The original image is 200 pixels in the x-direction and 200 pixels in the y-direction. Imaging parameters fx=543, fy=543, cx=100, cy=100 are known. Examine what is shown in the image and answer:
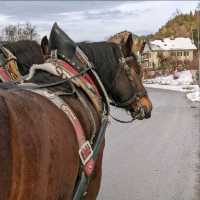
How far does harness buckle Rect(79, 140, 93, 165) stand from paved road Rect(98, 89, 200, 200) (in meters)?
3.24

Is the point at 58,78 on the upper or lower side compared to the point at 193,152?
upper

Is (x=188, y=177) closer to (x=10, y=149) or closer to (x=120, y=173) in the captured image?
(x=120, y=173)

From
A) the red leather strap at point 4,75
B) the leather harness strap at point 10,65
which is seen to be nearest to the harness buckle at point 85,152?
the red leather strap at point 4,75

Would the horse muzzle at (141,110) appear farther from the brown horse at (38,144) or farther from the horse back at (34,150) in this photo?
the horse back at (34,150)

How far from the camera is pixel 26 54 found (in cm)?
634

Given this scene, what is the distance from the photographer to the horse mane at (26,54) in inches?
246

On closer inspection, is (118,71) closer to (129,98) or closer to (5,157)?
(129,98)

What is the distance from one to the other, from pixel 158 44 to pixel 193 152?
97.0 metres

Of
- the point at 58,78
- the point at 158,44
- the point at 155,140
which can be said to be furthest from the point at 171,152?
the point at 158,44

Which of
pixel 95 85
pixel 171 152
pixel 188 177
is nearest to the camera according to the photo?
pixel 95 85

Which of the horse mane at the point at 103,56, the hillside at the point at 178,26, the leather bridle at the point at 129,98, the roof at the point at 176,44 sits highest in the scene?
the horse mane at the point at 103,56

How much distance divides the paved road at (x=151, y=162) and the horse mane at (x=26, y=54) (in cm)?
188

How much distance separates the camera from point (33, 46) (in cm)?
636

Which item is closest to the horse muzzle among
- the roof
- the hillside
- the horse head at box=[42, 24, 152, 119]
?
the horse head at box=[42, 24, 152, 119]
